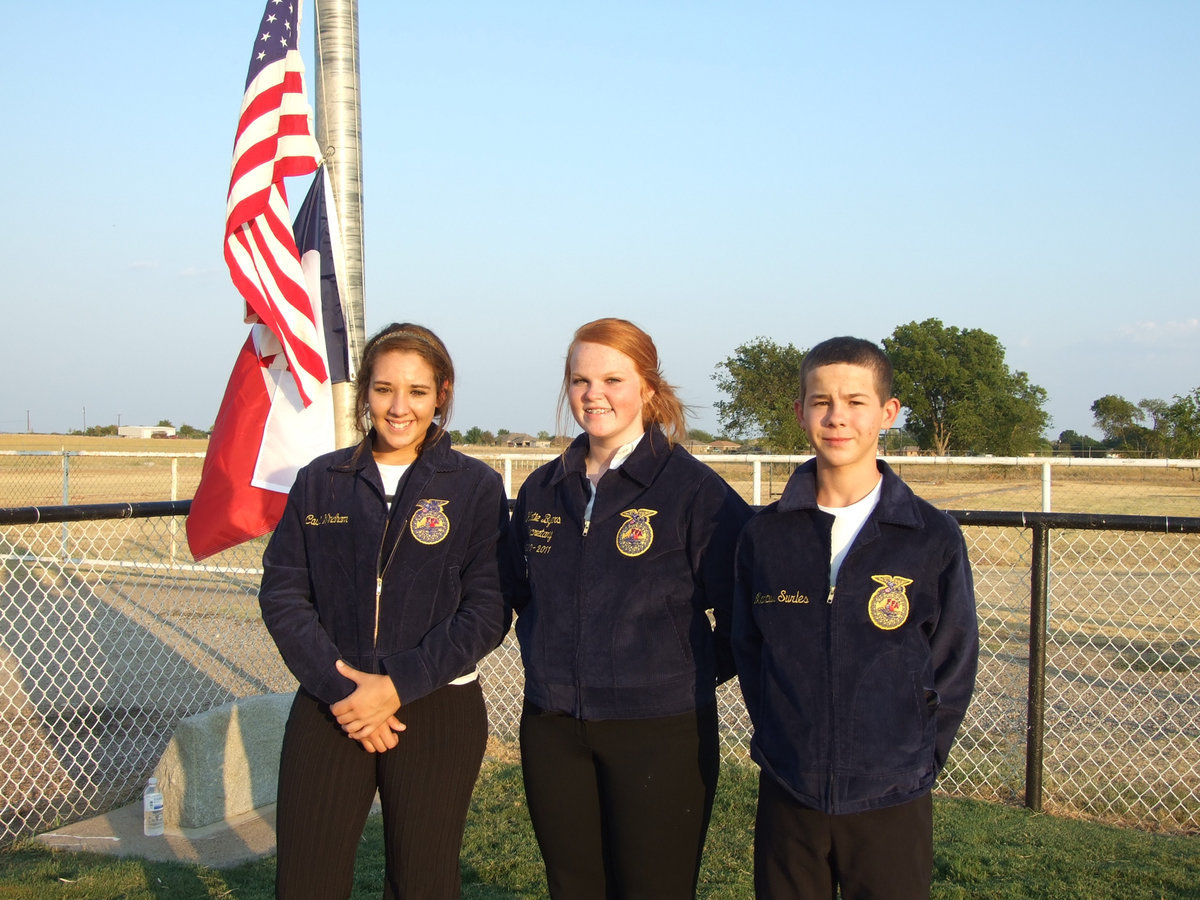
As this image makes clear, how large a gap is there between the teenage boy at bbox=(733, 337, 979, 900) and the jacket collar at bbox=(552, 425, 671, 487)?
0.28m

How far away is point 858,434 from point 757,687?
0.63 metres

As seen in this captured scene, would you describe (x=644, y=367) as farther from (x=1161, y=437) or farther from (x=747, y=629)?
(x=1161, y=437)

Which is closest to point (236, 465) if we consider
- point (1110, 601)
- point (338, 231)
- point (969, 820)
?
point (338, 231)

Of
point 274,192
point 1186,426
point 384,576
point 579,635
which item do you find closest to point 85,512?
point 274,192

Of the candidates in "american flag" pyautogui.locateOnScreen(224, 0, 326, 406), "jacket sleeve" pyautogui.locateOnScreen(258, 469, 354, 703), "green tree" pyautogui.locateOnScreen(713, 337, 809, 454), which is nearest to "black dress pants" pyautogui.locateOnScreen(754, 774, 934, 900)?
"jacket sleeve" pyautogui.locateOnScreen(258, 469, 354, 703)

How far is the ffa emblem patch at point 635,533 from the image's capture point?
90.7 inches

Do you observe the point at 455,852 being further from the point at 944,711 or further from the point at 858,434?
the point at 858,434

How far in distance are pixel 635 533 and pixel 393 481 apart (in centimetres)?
67

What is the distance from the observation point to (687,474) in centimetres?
240

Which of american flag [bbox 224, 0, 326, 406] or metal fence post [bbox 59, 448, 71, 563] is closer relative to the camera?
american flag [bbox 224, 0, 326, 406]

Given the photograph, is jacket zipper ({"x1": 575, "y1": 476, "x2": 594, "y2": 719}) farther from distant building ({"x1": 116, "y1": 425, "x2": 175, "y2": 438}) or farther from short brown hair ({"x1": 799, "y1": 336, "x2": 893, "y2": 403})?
distant building ({"x1": 116, "y1": 425, "x2": 175, "y2": 438})

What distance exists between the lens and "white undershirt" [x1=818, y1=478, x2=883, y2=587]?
2244 mm

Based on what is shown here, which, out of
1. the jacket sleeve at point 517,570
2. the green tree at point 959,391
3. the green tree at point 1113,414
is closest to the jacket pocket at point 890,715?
the jacket sleeve at point 517,570

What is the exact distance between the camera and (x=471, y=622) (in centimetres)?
243
